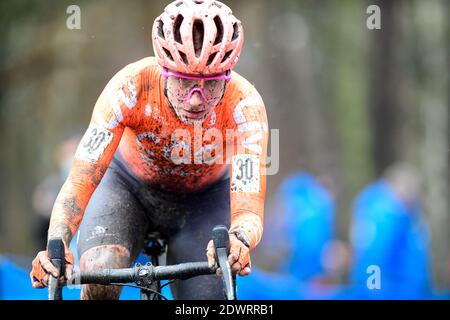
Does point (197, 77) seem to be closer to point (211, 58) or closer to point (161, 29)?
point (211, 58)

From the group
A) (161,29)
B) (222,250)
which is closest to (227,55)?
(161,29)

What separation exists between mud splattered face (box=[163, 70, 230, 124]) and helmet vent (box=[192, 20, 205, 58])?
194 millimetres

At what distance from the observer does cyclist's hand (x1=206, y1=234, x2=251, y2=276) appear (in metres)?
5.64

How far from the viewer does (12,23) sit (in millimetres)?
18688

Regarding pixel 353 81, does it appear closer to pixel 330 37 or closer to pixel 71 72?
pixel 330 37

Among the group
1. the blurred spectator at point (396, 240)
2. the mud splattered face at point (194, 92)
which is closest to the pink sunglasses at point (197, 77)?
the mud splattered face at point (194, 92)

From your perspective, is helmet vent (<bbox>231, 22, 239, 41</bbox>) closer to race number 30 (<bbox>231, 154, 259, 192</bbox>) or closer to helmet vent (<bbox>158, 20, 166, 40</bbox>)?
helmet vent (<bbox>158, 20, 166, 40</bbox>)

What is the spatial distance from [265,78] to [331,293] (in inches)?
436

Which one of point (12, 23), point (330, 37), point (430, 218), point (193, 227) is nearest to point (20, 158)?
point (12, 23)

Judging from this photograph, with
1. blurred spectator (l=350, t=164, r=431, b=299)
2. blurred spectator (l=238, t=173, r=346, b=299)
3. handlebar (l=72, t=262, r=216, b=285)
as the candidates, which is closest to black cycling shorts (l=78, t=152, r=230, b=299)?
handlebar (l=72, t=262, r=216, b=285)

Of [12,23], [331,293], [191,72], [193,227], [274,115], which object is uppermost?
[12,23]

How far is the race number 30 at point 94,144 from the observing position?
6.20m

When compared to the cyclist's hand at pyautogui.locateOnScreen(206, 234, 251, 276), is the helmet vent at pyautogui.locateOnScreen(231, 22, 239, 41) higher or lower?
higher

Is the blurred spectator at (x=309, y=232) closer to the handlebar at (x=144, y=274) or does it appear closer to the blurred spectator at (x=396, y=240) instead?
the blurred spectator at (x=396, y=240)
